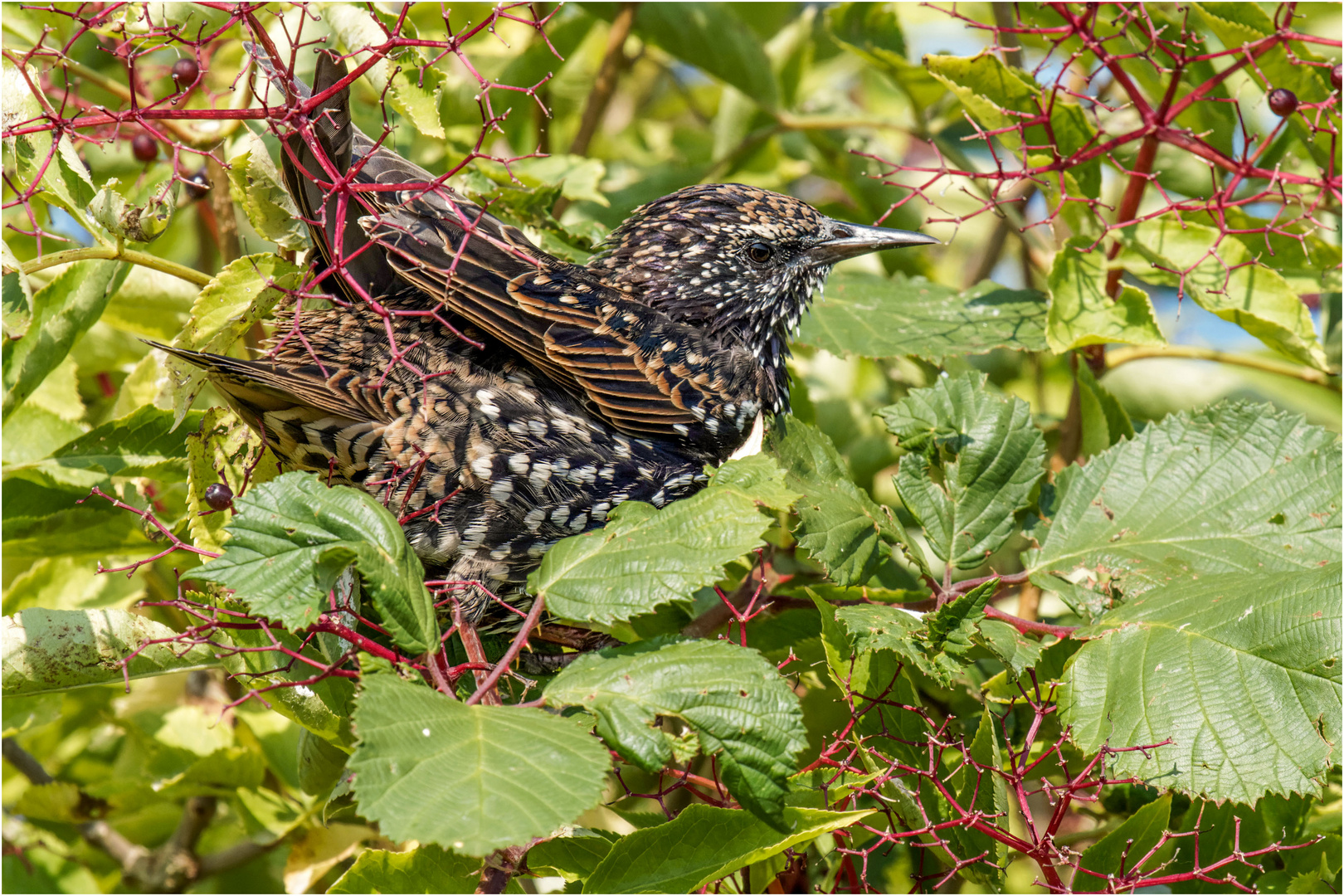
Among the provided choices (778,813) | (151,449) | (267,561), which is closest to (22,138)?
(151,449)

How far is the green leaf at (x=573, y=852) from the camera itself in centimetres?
206

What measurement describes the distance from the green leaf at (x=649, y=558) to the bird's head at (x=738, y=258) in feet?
3.90

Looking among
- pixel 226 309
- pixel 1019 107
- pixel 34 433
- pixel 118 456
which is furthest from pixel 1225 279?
pixel 34 433

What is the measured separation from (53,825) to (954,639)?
2528mm

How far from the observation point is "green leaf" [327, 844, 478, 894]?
1998mm

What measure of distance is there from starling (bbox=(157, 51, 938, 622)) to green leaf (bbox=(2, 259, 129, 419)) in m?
0.40

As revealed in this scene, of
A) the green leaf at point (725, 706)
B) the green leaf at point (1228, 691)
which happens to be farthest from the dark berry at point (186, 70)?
the green leaf at point (1228, 691)

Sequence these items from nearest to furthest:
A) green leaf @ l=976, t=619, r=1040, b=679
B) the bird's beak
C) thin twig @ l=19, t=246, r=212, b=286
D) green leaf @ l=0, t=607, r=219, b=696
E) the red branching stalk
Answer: green leaf @ l=976, t=619, r=1040, b=679 < green leaf @ l=0, t=607, r=219, b=696 < thin twig @ l=19, t=246, r=212, b=286 < the red branching stalk < the bird's beak

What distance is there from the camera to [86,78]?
3.14 m

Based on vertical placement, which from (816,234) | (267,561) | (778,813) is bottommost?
(778,813)

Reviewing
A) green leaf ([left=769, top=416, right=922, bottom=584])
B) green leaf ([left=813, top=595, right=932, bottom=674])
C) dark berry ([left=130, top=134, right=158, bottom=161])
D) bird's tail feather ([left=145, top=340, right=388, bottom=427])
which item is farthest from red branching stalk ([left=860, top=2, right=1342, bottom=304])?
dark berry ([left=130, top=134, right=158, bottom=161])

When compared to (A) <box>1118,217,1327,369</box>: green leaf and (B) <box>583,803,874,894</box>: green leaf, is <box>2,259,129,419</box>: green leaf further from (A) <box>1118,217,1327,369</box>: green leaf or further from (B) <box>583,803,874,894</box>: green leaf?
(A) <box>1118,217,1327,369</box>: green leaf

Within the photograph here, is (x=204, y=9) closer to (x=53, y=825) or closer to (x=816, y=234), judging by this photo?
(x=816, y=234)

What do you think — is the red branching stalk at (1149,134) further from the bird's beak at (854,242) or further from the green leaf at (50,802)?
the green leaf at (50,802)
